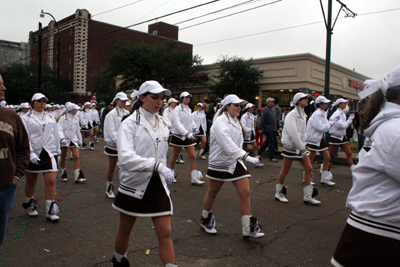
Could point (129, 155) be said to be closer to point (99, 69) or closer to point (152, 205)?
point (152, 205)

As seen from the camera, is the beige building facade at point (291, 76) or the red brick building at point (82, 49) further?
the red brick building at point (82, 49)

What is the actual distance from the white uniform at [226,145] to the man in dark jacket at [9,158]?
2.39 m

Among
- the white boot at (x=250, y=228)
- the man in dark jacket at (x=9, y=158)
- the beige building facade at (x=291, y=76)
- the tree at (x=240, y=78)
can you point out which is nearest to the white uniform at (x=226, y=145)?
the white boot at (x=250, y=228)

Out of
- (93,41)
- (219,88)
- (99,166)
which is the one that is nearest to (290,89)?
(219,88)

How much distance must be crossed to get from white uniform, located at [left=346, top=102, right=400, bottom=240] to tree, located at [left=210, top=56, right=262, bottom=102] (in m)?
25.9

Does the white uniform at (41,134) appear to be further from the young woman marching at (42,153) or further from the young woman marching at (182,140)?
the young woman marching at (182,140)

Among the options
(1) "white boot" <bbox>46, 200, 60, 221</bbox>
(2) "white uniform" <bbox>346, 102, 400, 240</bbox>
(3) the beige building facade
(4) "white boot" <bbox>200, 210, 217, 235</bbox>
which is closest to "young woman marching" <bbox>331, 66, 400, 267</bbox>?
(2) "white uniform" <bbox>346, 102, 400, 240</bbox>

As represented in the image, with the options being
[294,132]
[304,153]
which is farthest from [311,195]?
[294,132]

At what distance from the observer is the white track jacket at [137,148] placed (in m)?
2.70

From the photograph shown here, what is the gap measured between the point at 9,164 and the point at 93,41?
167ft

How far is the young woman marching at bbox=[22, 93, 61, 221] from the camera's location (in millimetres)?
4859

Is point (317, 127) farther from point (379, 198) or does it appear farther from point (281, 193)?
point (379, 198)

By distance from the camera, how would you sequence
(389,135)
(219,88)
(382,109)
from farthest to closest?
1. (219,88)
2. (382,109)
3. (389,135)

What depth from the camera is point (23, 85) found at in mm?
41031
